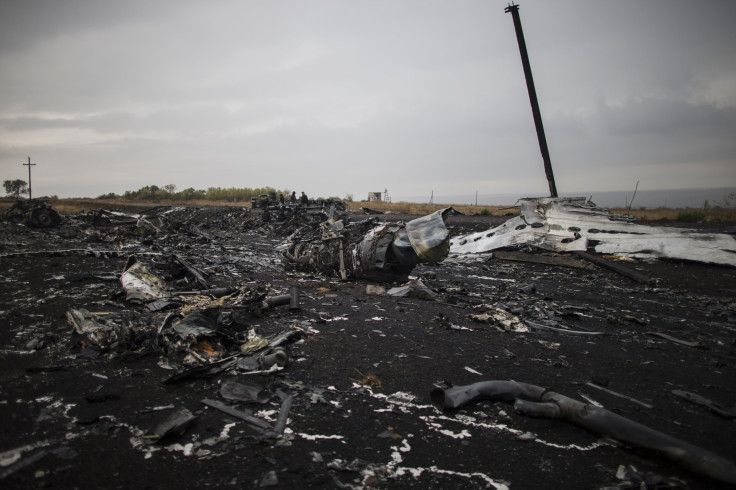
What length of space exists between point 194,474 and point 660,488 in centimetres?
275

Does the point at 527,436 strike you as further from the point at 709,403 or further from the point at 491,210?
the point at 491,210

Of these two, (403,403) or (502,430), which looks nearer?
(502,430)

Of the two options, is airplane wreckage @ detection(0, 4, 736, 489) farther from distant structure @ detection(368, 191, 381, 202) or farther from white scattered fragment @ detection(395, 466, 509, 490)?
distant structure @ detection(368, 191, 381, 202)

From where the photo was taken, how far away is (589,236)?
1059 centimetres

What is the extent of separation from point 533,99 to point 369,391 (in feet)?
47.9

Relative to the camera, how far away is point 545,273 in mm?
8977

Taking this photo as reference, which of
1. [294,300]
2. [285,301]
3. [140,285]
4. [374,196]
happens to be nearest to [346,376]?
[294,300]

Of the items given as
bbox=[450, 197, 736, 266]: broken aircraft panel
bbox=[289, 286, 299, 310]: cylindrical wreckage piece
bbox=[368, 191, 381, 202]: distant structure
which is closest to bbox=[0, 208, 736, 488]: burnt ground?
bbox=[289, 286, 299, 310]: cylindrical wreckage piece

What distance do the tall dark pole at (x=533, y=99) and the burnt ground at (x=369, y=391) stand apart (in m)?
8.28

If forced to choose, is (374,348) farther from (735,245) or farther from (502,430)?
(735,245)

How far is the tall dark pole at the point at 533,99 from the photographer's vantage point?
13891 mm

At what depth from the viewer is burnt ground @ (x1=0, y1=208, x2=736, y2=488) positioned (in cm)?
215

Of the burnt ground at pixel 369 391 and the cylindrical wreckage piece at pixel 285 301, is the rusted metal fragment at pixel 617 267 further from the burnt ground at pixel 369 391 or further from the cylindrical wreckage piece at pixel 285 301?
the cylindrical wreckage piece at pixel 285 301

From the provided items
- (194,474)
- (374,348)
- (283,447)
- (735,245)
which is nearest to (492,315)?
(374,348)
